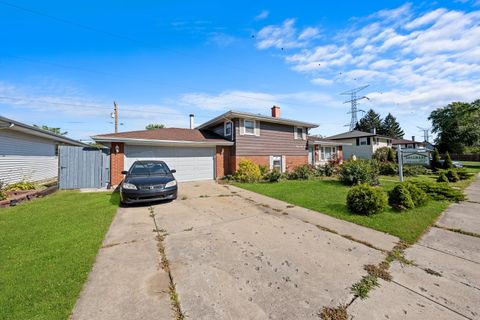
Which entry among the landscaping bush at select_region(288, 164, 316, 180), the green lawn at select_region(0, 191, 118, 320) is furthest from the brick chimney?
the green lawn at select_region(0, 191, 118, 320)

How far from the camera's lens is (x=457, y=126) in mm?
32344

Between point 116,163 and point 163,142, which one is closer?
point 116,163

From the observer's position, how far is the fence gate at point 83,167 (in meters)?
9.73

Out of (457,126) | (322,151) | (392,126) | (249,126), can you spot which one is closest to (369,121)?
(392,126)

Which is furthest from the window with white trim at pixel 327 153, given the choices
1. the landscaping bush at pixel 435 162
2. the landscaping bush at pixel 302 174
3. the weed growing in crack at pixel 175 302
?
the weed growing in crack at pixel 175 302

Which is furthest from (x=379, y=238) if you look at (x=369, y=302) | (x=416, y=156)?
(x=416, y=156)

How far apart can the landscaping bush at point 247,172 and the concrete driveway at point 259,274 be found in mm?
7109

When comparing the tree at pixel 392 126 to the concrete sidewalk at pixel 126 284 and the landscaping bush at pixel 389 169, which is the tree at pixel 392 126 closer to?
the landscaping bush at pixel 389 169

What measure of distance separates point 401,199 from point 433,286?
13.2ft

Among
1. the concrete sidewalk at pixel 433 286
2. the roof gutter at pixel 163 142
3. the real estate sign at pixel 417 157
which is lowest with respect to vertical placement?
the concrete sidewalk at pixel 433 286

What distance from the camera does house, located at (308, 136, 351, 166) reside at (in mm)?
19664

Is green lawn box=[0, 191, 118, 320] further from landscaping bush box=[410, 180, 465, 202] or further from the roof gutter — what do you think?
landscaping bush box=[410, 180, 465, 202]

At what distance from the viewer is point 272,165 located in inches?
605

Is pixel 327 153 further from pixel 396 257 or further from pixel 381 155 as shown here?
pixel 396 257
